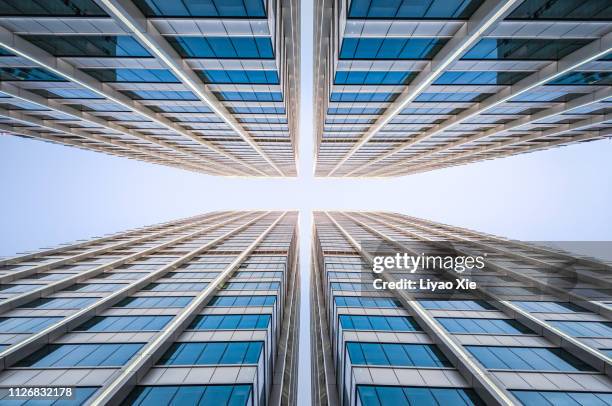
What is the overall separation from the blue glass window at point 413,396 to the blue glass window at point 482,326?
5726 millimetres

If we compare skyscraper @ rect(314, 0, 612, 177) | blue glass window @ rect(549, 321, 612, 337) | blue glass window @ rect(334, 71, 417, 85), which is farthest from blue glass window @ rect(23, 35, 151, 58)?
blue glass window @ rect(549, 321, 612, 337)

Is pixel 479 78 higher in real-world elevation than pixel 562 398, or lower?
higher

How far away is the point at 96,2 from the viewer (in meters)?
15.3

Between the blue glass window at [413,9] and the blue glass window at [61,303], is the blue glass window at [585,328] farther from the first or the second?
the blue glass window at [61,303]

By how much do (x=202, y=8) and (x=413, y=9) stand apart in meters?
12.4

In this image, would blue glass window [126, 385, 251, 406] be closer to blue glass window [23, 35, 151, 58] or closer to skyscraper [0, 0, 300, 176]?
skyscraper [0, 0, 300, 176]

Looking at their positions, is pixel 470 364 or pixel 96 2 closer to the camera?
pixel 96 2

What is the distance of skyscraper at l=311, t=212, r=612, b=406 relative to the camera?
1608cm

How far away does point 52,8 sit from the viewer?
16.7 meters

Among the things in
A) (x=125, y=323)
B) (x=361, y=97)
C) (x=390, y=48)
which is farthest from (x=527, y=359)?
(x=125, y=323)

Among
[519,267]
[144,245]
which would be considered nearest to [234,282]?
[144,245]

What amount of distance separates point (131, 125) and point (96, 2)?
82.3ft

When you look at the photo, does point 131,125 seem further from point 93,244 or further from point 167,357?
point 167,357

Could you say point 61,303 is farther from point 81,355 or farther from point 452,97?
point 452,97
